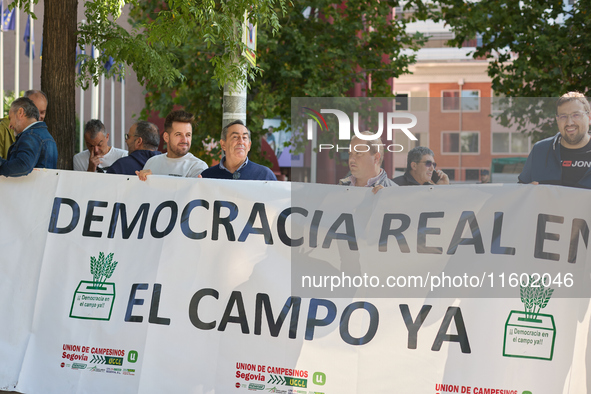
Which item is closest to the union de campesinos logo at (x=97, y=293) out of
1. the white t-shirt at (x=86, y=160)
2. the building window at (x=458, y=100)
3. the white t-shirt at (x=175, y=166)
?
the white t-shirt at (x=175, y=166)

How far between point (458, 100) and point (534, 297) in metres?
51.2

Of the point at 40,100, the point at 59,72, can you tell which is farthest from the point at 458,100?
the point at 40,100

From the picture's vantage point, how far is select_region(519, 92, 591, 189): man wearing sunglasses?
17.0ft

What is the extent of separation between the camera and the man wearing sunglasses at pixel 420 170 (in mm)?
6488

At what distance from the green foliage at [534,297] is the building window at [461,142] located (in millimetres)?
41016

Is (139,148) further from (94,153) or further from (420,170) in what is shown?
(420,170)

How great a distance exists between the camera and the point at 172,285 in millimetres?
4773

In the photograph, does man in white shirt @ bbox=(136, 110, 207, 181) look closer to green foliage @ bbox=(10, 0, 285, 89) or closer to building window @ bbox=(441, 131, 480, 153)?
green foliage @ bbox=(10, 0, 285, 89)

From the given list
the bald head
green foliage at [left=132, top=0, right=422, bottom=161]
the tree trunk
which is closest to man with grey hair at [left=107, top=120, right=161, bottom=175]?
the tree trunk

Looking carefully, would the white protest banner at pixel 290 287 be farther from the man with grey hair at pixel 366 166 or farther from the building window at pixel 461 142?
the building window at pixel 461 142

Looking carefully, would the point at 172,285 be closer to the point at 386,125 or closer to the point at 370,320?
the point at 370,320

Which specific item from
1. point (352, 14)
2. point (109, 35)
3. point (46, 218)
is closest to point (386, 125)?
point (352, 14)

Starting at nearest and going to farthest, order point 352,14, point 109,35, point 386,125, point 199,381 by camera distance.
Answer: point 199,381 → point 109,35 → point 352,14 → point 386,125

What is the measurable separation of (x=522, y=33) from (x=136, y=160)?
10.0 meters
